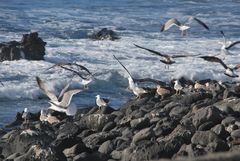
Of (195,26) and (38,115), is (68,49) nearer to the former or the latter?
(195,26)

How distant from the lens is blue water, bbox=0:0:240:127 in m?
15.8

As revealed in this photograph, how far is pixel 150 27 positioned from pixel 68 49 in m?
6.34

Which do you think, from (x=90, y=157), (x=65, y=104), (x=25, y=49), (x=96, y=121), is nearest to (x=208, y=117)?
(x=90, y=157)

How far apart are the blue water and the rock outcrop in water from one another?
1.25ft

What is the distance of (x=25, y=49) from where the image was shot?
64.3ft

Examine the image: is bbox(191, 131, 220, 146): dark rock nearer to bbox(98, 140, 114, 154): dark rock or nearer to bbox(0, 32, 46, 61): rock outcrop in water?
bbox(98, 140, 114, 154): dark rock

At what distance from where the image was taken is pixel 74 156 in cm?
752

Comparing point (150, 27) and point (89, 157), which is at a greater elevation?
point (89, 157)

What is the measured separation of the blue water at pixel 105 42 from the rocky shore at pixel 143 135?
2.80m

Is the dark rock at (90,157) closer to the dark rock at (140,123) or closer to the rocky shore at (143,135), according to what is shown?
the rocky shore at (143,135)

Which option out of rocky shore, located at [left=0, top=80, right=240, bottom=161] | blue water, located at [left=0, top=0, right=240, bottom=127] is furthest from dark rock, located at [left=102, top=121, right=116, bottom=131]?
blue water, located at [left=0, top=0, right=240, bottom=127]

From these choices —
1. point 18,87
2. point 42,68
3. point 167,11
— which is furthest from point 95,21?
point 18,87

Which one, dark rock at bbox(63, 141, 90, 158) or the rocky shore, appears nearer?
the rocky shore

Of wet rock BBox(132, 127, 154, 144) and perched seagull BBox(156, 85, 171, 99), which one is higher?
wet rock BBox(132, 127, 154, 144)
